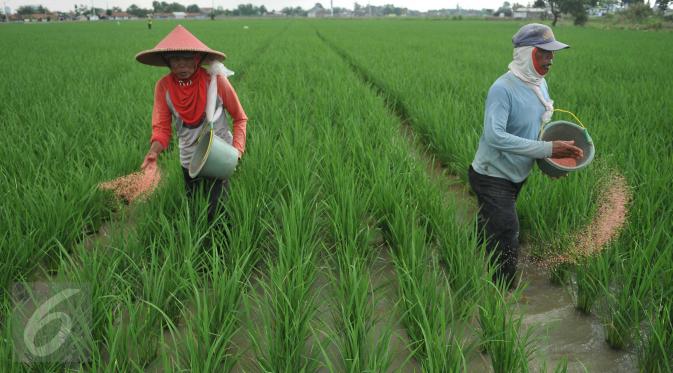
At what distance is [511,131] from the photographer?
5.94ft

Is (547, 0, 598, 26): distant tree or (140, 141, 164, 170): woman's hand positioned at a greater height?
(547, 0, 598, 26): distant tree

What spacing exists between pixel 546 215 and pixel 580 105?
117 inches

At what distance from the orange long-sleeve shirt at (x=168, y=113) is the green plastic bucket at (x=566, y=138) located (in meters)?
1.33

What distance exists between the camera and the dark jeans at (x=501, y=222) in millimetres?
1789

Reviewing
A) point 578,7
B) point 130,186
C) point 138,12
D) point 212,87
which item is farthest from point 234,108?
point 138,12

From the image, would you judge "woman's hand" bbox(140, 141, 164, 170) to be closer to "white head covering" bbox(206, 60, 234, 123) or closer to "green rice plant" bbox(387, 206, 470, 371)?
"white head covering" bbox(206, 60, 234, 123)

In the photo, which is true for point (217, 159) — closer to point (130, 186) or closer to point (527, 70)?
point (130, 186)

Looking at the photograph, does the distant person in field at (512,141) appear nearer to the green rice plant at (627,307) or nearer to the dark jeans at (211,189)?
the green rice plant at (627,307)

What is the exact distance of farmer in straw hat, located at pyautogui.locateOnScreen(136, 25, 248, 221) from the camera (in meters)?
1.84

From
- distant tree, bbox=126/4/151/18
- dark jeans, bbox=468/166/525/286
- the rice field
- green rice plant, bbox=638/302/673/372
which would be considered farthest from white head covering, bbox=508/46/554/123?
distant tree, bbox=126/4/151/18

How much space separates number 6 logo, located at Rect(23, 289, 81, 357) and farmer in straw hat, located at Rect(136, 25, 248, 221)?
2.07ft

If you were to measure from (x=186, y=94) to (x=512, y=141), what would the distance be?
141 cm

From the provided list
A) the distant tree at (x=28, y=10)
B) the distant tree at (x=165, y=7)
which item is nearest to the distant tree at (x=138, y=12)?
the distant tree at (x=165, y=7)

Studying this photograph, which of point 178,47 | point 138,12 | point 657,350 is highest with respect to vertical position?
point 138,12
